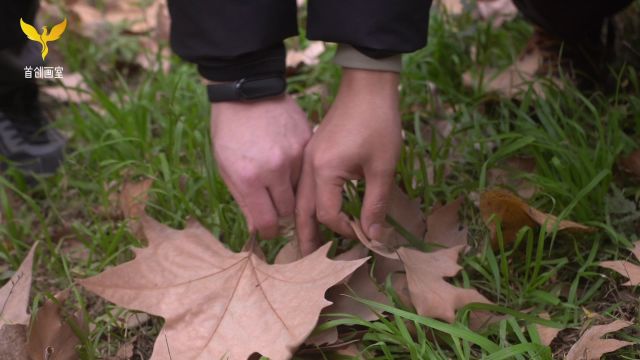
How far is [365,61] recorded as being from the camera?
1032 mm

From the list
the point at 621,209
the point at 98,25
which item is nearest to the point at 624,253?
the point at 621,209

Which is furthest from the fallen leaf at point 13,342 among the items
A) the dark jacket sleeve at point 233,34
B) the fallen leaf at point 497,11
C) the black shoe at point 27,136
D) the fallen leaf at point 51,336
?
the fallen leaf at point 497,11

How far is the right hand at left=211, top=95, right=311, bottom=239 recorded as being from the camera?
1044mm

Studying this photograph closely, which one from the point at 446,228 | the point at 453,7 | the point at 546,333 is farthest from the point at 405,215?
the point at 453,7

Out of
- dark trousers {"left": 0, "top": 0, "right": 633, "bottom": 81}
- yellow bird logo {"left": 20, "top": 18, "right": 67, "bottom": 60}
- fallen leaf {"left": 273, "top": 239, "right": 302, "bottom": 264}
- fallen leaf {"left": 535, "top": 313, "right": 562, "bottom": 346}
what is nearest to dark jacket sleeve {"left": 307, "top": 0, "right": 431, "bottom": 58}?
dark trousers {"left": 0, "top": 0, "right": 633, "bottom": 81}

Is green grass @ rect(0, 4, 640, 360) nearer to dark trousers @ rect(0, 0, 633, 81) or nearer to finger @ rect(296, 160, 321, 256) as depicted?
finger @ rect(296, 160, 321, 256)

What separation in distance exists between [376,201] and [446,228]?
18 cm

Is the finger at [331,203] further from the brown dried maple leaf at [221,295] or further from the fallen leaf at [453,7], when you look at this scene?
the fallen leaf at [453,7]

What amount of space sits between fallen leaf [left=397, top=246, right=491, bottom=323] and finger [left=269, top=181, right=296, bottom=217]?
6.9 inches

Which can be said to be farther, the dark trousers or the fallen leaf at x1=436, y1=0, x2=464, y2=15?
the fallen leaf at x1=436, y1=0, x2=464, y2=15

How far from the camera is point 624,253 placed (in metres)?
1.14

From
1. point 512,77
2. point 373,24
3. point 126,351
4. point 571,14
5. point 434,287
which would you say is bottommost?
point 126,351

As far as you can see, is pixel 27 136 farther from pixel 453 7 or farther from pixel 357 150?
pixel 453 7

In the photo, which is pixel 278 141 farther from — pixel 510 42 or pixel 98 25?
pixel 98 25
